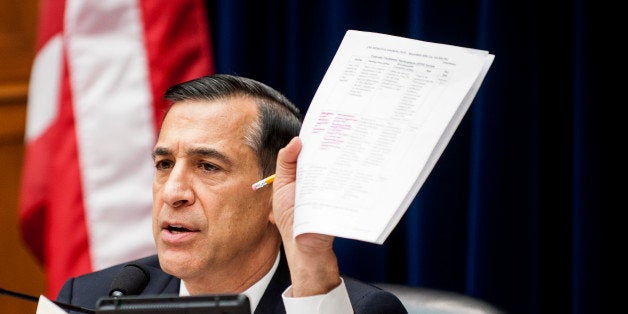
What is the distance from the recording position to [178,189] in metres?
1.99

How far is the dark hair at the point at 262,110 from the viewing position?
210 centimetres

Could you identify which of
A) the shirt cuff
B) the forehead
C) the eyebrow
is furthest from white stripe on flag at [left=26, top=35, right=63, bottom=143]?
the shirt cuff

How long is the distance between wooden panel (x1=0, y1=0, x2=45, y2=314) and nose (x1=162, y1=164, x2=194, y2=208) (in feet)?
4.56

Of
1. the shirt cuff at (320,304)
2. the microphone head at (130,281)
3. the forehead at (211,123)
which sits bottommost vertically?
the shirt cuff at (320,304)

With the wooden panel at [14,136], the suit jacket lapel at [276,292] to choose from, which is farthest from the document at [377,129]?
the wooden panel at [14,136]

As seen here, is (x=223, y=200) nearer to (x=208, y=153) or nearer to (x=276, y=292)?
(x=208, y=153)

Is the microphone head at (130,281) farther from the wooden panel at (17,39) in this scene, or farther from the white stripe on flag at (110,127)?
the wooden panel at (17,39)

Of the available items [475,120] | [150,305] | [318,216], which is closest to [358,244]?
[475,120]

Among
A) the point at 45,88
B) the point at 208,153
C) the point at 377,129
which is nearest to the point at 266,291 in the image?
the point at 208,153

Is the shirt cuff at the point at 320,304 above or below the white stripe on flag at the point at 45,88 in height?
below

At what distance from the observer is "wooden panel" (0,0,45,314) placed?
323 centimetres

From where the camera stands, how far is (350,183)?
1.47 meters

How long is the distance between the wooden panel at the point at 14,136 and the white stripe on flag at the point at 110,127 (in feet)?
2.21

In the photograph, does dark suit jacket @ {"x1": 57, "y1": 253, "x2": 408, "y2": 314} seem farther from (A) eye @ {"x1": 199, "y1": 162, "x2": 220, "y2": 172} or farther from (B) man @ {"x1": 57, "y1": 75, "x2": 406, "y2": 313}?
(A) eye @ {"x1": 199, "y1": 162, "x2": 220, "y2": 172}
